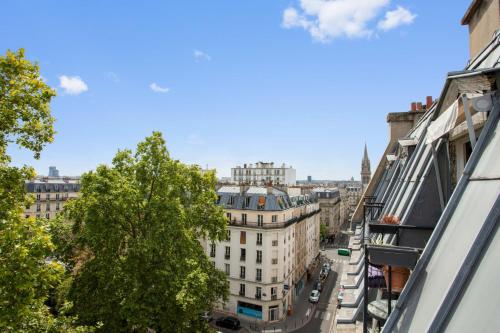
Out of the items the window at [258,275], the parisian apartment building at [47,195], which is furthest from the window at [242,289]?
the parisian apartment building at [47,195]

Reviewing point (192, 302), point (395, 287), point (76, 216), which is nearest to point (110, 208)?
point (76, 216)

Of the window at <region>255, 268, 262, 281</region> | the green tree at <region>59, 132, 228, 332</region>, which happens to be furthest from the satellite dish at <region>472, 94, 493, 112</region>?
the window at <region>255, 268, 262, 281</region>

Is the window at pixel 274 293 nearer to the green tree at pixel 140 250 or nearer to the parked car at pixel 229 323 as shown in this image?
the parked car at pixel 229 323

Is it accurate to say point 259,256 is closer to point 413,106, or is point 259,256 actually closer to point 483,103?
point 413,106

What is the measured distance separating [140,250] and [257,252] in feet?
76.3

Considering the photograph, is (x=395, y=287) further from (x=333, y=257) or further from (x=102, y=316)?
(x=333, y=257)

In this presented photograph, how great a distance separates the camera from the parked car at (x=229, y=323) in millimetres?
34844

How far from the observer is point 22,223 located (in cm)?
895

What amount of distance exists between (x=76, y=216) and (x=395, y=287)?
1696cm

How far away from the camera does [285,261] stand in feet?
129

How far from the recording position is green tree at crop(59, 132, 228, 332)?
15109 millimetres

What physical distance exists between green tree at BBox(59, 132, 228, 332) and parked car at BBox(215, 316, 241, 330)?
60.3 feet

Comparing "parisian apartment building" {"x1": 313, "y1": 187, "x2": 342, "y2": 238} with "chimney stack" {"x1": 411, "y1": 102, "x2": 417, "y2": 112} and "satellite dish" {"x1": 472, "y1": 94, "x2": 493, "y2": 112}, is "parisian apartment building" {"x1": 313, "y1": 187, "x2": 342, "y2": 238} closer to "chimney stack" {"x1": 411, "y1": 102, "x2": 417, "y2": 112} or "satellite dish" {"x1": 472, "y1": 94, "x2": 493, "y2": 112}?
"chimney stack" {"x1": 411, "y1": 102, "x2": 417, "y2": 112}

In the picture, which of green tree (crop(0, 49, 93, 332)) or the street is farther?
the street
